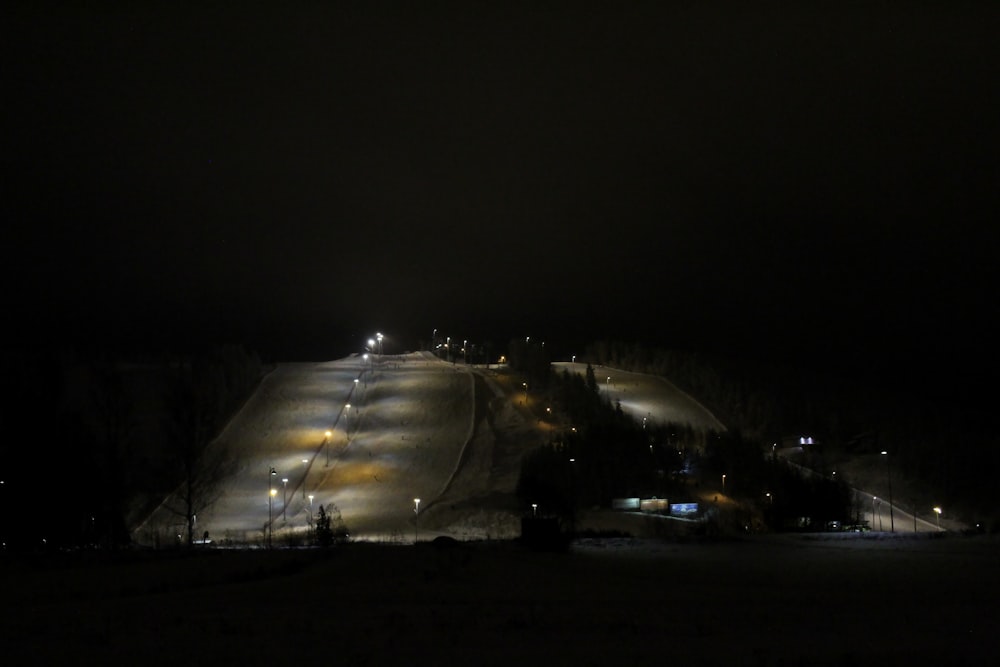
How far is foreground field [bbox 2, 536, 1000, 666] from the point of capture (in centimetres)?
1089

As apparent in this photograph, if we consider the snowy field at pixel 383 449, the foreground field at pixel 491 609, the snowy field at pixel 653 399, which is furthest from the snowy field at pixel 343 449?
the foreground field at pixel 491 609

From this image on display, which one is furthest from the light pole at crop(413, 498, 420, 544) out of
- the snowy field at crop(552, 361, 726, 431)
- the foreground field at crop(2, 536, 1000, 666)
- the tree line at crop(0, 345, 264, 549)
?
the snowy field at crop(552, 361, 726, 431)

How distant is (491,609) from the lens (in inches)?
563

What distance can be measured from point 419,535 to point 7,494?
59.0 ft

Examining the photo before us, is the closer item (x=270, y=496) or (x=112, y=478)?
(x=112, y=478)

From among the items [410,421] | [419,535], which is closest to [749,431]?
[410,421]

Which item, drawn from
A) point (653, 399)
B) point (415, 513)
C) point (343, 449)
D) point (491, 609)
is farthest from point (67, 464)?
point (653, 399)

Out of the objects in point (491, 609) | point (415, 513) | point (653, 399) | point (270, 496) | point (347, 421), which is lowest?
point (415, 513)

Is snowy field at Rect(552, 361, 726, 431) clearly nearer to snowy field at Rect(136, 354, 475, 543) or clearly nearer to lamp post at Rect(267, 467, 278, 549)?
snowy field at Rect(136, 354, 475, 543)

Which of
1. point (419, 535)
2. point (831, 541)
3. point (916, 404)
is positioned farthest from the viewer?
point (916, 404)

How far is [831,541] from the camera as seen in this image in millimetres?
32281

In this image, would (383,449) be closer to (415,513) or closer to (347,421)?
(347,421)

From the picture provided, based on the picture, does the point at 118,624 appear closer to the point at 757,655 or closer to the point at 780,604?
the point at 757,655

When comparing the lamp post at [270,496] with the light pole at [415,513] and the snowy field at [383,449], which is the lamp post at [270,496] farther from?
the light pole at [415,513]
